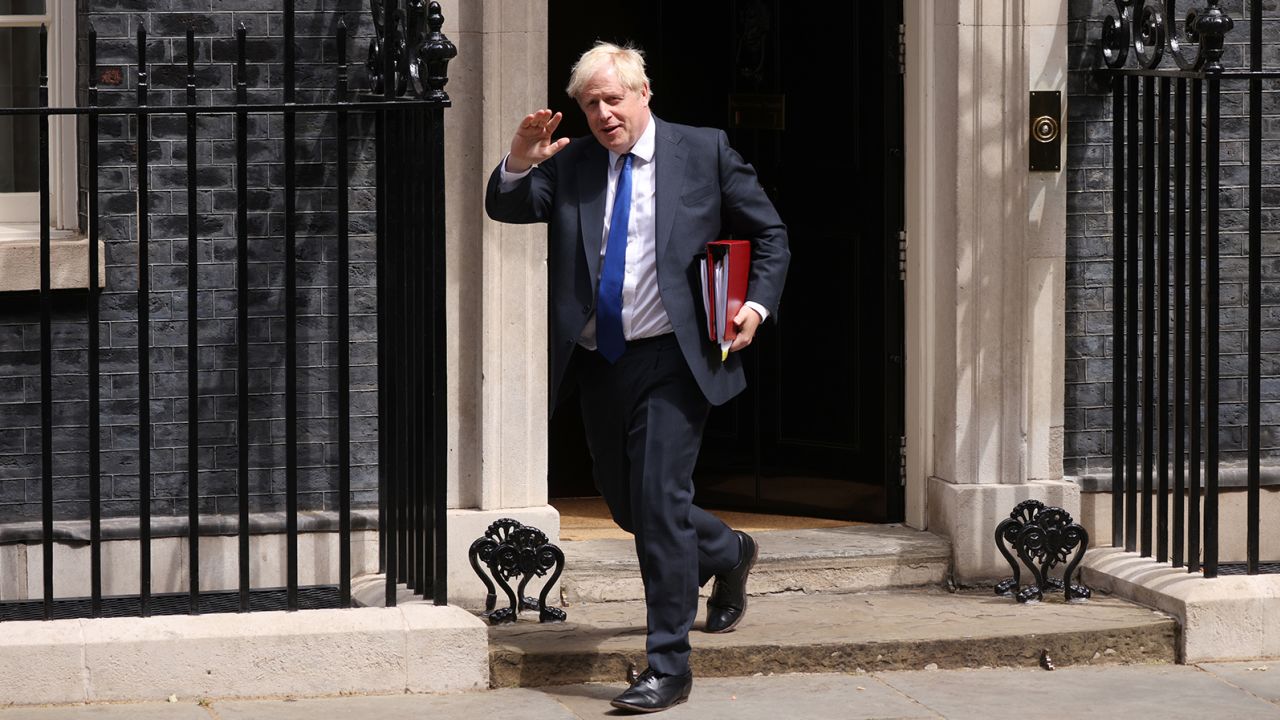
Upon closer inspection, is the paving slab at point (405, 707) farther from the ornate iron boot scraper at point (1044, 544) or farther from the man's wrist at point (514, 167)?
the ornate iron boot scraper at point (1044, 544)

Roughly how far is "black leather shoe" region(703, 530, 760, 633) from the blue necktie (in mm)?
895

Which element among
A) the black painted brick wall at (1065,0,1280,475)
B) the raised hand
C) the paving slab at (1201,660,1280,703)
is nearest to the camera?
the raised hand

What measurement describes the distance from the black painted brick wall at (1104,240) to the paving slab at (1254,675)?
3.61 feet

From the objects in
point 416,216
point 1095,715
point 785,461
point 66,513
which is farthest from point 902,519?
point 66,513

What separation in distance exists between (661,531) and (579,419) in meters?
4.05

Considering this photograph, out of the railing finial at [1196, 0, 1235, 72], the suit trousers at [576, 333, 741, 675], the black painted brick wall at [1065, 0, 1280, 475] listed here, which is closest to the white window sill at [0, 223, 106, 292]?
the suit trousers at [576, 333, 741, 675]

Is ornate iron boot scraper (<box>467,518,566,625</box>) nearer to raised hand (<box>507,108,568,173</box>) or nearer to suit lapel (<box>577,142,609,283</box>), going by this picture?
suit lapel (<box>577,142,609,283</box>)

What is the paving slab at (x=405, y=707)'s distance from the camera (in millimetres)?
5566

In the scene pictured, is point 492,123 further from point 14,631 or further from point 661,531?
point 14,631

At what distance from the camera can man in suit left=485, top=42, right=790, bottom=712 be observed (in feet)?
18.3

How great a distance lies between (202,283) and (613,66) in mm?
1780

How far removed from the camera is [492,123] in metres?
6.60

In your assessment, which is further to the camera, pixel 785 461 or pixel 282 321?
pixel 785 461

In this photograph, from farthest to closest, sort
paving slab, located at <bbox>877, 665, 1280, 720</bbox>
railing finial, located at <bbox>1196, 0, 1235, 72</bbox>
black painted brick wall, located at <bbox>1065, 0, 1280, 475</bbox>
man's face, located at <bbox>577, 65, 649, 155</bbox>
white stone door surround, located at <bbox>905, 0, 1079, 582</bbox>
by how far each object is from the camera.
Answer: black painted brick wall, located at <bbox>1065, 0, 1280, 475</bbox> → white stone door surround, located at <bbox>905, 0, 1079, 582</bbox> → railing finial, located at <bbox>1196, 0, 1235, 72</bbox> → paving slab, located at <bbox>877, 665, 1280, 720</bbox> → man's face, located at <bbox>577, 65, 649, 155</bbox>
